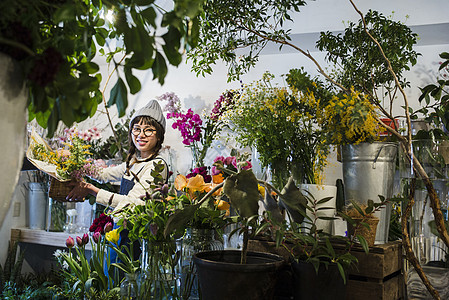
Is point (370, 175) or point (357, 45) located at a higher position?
point (357, 45)

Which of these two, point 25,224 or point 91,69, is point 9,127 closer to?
point 91,69

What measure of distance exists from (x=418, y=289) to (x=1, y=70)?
3.14ft

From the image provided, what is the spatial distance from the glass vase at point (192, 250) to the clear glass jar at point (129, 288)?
10cm

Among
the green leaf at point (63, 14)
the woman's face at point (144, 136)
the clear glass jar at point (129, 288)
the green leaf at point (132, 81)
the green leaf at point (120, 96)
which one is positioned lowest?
the clear glass jar at point (129, 288)

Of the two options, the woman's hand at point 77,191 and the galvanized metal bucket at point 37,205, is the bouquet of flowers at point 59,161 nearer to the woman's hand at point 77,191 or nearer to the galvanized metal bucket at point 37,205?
the woman's hand at point 77,191

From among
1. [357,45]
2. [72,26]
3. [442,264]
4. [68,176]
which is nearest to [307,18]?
[357,45]

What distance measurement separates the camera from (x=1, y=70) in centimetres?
30

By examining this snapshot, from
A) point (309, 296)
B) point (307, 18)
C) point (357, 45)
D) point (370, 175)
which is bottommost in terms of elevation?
point (309, 296)

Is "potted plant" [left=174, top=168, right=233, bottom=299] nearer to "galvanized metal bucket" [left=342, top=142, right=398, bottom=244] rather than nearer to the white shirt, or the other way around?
"galvanized metal bucket" [left=342, top=142, right=398, bottom=244]

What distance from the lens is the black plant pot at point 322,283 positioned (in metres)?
0.73

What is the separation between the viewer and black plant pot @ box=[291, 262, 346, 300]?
0.73 meters

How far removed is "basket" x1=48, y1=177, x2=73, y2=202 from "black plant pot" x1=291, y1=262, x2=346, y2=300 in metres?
1.40

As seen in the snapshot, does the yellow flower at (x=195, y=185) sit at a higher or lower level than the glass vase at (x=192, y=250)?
higher

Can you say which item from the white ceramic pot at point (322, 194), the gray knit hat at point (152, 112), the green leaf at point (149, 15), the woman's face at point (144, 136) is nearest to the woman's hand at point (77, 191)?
the woman's face at point (144, 136)
